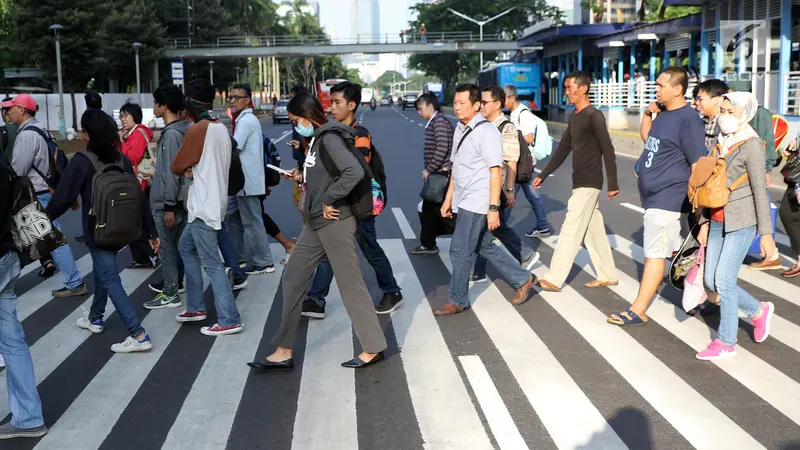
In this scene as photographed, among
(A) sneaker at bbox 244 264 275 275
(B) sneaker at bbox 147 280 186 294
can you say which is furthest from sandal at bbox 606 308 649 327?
(B) sneaker at bbox 147 280 186 294

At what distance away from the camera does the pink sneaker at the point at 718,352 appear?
18.8 feet

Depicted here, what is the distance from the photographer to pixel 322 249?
5.62m

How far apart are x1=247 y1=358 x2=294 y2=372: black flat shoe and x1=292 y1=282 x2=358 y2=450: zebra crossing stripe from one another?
11 centimetres

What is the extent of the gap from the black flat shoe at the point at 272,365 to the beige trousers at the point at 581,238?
9.09 ft

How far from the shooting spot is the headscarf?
→ 18.6 ft

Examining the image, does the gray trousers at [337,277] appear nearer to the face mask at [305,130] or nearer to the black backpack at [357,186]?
the black backpack at [357,186]

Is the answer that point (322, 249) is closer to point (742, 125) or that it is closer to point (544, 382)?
point (544, 382)

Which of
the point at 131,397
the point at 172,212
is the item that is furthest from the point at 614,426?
the point at 172,212

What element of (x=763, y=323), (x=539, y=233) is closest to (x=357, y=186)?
(x=763, y=323)

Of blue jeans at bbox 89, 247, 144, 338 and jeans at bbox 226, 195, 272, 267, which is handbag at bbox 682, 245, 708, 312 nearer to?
blue jeans at bbox 89, 247, 144, 338

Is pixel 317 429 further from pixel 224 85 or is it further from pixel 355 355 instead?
pixel 224 85

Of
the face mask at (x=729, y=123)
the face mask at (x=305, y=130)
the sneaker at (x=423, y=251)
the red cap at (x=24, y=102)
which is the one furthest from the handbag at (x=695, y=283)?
the red cap at (x=24, y=102)

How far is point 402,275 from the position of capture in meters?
8.52

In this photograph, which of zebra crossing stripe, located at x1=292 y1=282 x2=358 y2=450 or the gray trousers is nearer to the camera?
zebra crossing stripe, located at x1=292 y1=282 x2=358 y2=450
